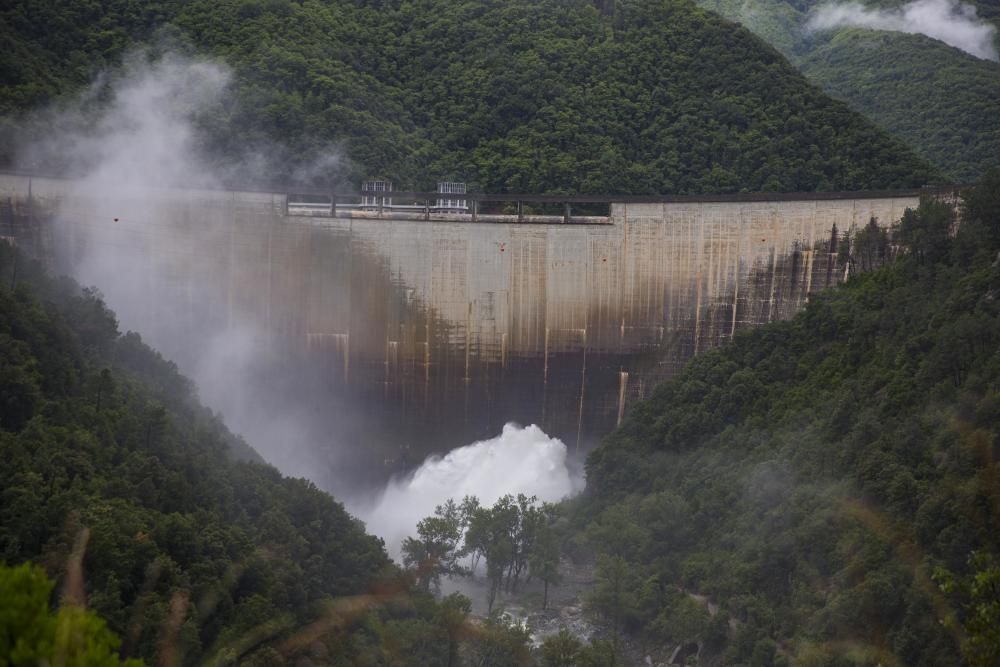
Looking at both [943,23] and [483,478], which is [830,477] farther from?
[943,23]

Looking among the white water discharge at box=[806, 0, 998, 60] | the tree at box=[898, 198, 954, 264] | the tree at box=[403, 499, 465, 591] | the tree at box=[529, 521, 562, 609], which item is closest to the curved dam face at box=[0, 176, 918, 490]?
the tree at box=[898, 198, 954, 264]

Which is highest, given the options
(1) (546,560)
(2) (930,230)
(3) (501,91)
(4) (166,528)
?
(3) (501,91)

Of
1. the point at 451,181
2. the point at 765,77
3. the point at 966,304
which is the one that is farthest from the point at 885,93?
the point at 966,304

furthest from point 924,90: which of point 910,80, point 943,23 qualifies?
point 943,23

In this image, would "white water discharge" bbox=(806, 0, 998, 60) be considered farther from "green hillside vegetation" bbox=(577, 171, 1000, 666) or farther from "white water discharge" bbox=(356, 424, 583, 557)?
"white water discharge" bbox=(356, 424, 583, 557)

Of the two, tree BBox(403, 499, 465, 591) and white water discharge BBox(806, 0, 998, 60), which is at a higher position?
white water discharge BBox(806, 0, 998, 60)

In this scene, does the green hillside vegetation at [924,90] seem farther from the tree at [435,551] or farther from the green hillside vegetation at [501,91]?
the tree at [435,551]

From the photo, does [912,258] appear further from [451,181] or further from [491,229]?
[451,181]

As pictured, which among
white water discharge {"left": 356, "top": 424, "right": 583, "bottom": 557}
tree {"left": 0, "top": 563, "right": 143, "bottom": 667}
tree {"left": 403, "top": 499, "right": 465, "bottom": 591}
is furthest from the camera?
white water discharge {"left": 356, "top": 424, "right": 583, "bottom": 557}
